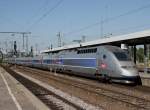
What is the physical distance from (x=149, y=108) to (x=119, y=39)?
3055 centimetres

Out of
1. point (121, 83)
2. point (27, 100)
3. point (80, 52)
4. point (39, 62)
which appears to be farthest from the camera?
point (39, 62)

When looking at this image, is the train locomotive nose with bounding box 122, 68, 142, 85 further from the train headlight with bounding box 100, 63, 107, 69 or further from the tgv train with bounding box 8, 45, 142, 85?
the train headlight with bounding box 100, 63, 107, 69

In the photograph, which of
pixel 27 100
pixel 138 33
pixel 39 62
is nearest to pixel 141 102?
pixel 27 100

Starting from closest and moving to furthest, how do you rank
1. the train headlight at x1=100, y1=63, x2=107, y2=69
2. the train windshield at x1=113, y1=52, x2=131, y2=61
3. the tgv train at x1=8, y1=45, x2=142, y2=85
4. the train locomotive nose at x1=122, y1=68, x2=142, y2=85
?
the train locomotive nose at x1=122, y1=68, x2=142, y2=85
the tgv train at x1=8, y1=45, x2=142, y2=85
the train windshield at x1=113, y1=52, x2=131, y2=61
the train headlight at x1=100, y1=63, x2=107, y2=69

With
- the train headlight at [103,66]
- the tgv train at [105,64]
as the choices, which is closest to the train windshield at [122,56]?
the tgv train at [105,64]

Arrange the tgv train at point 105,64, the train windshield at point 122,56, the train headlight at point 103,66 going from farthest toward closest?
the train headlight at point 103,66 → the train windshield at point 122,56 → the tgv train at point 105,64

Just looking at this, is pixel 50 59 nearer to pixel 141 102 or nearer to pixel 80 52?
pixel 80 52

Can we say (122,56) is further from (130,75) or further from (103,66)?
(130,75)

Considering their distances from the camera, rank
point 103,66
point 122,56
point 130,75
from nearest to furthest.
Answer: point 130,75 → point 122,56 → point 103,66

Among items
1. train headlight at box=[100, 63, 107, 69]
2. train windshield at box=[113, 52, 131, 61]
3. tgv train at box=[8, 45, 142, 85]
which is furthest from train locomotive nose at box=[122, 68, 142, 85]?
train headlight at box=[100, 63, 107, 69]

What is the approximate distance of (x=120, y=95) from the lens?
1953cm

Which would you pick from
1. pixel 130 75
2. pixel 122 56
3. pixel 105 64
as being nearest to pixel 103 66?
pixel 105 64

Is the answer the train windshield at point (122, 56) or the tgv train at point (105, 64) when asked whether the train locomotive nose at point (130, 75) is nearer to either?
the tgv train at point (105, 64)

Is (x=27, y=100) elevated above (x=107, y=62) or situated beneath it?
situated beneath
